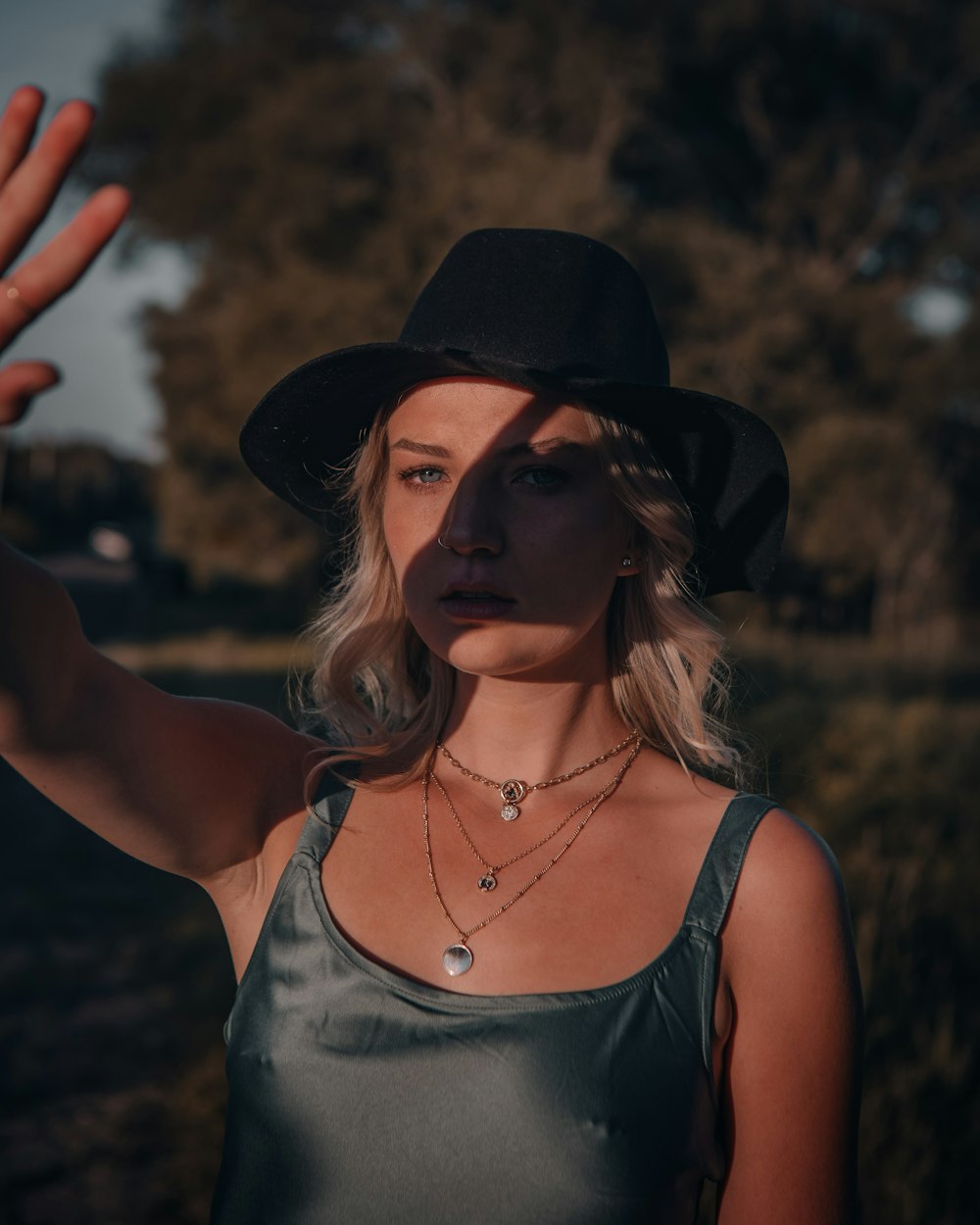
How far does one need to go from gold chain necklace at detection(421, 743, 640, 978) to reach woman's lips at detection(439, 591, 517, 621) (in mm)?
364

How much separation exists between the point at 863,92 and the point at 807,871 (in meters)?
18.9

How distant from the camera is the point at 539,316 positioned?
1.82 meters

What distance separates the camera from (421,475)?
6.18ft

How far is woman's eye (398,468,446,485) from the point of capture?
6.13 feet

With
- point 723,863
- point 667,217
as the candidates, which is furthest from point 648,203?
point 723,863

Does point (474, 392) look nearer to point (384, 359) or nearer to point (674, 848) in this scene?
point (384, 359)

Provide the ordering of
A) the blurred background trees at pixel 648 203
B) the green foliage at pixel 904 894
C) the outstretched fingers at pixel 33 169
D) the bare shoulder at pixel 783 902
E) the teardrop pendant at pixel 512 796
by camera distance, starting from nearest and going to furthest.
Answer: the outstretched fingers at pixel 33 169
the bare shoulder at pixel 783 902
the teardrop pendant at pixel 512 796
the green foliage at pixel 904 894
the blurred background trees at pixel 648 203

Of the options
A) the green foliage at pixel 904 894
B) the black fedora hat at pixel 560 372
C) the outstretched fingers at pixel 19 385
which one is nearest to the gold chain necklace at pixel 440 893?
the black fedora hat at pixel 560 372

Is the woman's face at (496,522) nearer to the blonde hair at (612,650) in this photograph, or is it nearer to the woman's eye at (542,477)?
the woman's eye at (542,477)

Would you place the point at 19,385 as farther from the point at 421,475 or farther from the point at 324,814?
the point at 324,814

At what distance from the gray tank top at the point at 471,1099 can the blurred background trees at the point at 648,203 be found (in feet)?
37.5

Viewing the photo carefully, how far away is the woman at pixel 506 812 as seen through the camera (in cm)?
156

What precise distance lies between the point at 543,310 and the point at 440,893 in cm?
91

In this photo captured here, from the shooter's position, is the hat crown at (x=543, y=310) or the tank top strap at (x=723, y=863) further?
the hat crown at (x=543, y=310)
